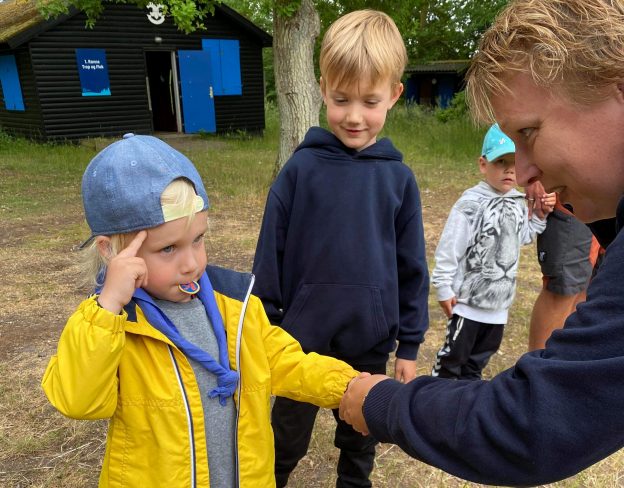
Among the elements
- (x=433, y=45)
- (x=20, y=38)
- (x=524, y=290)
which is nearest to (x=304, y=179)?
(x=524, y=290)

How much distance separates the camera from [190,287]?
1.63 metres

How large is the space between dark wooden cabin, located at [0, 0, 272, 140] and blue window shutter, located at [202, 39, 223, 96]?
0.10 feet

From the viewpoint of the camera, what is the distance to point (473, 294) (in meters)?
3.03

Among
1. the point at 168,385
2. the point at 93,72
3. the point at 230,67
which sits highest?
the point at 168,385

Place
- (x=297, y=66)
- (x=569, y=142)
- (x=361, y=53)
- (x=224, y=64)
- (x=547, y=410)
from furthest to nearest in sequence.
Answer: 1. (x=224, y=64)
2. (x=297, y=66)
3. (x=361, y=53)
4. (x=569, y=142)
5. (x=547, y=410)

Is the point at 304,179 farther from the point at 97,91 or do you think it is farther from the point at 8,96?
the point at 8,96

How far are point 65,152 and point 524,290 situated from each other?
38.9 ft

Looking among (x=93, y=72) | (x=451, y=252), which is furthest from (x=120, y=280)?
(x=93, y=72)

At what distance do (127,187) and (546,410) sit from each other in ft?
3.67

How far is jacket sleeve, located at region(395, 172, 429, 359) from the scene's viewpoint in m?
2.23

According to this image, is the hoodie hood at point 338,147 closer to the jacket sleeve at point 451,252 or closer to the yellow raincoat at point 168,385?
the yellow raincoat at point 168,385

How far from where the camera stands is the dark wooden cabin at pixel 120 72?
14500 millimetres

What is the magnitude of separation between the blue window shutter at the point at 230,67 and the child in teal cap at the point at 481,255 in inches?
606

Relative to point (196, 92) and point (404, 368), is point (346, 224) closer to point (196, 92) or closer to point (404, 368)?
point (404, 368)
